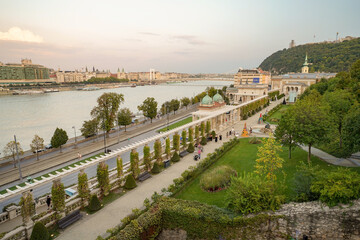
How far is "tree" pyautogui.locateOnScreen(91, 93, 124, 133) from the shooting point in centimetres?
3903

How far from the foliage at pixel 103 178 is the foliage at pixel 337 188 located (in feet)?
45.9

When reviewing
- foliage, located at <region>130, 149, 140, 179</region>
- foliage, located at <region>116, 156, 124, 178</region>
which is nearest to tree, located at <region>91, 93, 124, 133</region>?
foliage, located at <region>130, 149, 140, 179</region>

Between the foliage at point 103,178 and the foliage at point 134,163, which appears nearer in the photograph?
the foliage at point 103,178

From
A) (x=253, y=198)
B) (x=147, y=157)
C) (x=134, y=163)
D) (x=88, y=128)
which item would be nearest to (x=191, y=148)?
(x=147, y=157)

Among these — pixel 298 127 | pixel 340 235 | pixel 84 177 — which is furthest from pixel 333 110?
pixel 84 177

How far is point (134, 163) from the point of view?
2005 cm

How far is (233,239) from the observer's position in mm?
12438

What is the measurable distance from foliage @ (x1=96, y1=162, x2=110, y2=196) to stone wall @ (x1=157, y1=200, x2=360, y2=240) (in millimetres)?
9271

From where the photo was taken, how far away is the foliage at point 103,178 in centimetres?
1714

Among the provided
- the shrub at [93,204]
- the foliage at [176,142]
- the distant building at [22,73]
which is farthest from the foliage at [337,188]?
the distant building at [22,73]

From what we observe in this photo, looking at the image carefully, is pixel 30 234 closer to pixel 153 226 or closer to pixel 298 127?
pixel 153 226

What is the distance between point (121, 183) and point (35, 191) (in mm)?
8271

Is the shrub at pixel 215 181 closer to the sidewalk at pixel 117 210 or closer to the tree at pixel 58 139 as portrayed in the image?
the sidewalk at pixel 117 210

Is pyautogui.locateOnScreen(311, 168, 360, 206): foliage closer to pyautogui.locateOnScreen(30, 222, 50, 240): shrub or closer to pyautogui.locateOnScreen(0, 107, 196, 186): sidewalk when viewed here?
pyautogui.locateOnScreen(30, 222, 50, 240): shrub
